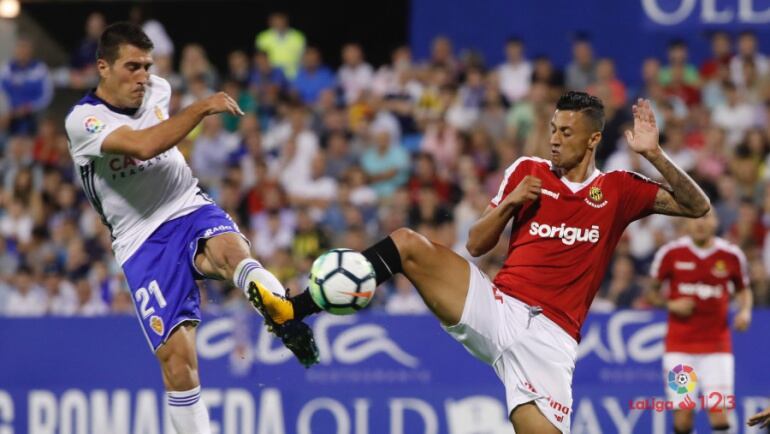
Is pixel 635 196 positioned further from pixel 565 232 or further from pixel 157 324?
pixel 157 324

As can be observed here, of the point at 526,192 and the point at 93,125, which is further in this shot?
the point at 93,125

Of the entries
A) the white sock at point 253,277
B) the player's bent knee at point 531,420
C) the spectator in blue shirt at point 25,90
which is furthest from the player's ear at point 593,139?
the spectator in blue shirt at point 25,90

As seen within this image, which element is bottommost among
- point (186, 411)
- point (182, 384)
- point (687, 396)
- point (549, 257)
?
point (687, 396)

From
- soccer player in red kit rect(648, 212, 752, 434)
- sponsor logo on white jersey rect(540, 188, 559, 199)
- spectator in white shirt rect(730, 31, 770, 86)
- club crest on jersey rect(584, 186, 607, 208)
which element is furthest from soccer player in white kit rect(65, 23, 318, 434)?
spectator in white shirt rect(730, 31, 770, 86)

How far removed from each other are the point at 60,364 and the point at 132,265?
4978 mm

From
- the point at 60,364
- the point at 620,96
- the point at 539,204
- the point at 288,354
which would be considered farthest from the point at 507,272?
the point at 620,96

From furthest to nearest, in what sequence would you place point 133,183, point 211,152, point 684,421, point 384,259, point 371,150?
point 211,152
point 371,150
point 684,421
point 133,183
point 384,259

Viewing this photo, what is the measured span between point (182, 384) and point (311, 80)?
30.6ft

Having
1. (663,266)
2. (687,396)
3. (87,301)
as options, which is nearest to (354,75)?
(87,301)

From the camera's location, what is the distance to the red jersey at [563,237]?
732 centimetres

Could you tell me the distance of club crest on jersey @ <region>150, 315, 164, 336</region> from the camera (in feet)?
25.3

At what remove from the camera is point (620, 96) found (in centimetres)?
1522

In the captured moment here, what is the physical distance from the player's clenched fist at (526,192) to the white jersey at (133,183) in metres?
1.97

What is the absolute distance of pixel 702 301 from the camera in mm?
10938
